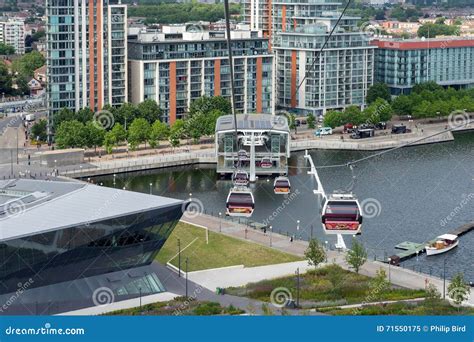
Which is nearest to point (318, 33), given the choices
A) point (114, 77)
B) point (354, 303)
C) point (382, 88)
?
point (382, 88)

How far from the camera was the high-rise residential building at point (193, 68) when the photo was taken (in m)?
36.6

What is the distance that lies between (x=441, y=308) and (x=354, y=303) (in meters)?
1.24

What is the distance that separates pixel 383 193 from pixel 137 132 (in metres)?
8.29

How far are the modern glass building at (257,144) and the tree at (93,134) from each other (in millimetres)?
3134

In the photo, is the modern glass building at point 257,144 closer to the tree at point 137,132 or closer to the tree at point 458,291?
the tree at point 137,132

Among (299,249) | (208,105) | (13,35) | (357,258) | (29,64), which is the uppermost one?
(13,35)

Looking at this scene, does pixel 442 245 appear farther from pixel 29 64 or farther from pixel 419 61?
pixel 29 64

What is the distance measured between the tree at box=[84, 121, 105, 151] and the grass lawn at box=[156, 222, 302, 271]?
36.4ft

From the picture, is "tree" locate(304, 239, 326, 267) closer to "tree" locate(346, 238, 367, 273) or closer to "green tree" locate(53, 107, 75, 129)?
"tree" locate(346, 238, 367, 273)

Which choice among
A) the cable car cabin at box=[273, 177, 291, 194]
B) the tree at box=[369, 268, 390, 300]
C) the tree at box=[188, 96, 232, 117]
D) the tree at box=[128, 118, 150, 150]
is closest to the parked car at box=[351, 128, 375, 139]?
the tree at box=[188, 96, 232, 117]

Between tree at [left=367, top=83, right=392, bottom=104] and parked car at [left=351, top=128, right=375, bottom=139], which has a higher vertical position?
tree at [left=367, top=83, right=392, bottom=104]

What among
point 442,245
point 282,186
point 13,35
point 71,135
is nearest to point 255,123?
point 71,135

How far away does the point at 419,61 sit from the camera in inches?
1735

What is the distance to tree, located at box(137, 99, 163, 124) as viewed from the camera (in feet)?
117
